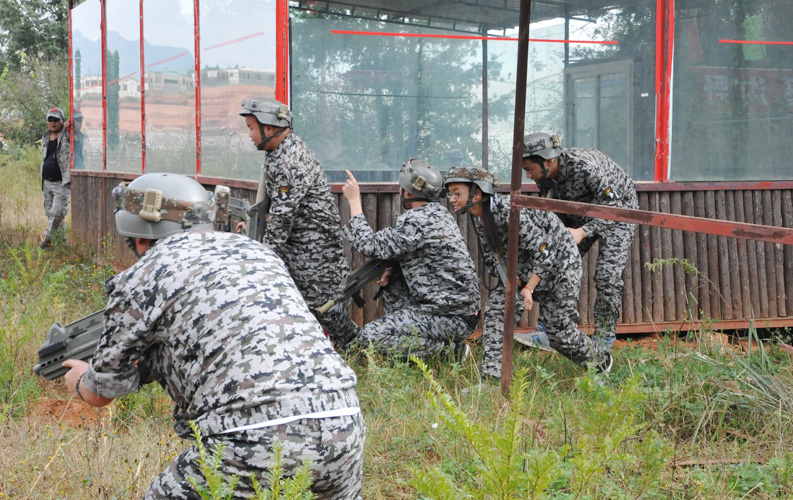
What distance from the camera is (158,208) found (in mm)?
2750

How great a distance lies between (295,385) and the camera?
241cm

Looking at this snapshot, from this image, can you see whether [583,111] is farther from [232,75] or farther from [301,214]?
[232,75]

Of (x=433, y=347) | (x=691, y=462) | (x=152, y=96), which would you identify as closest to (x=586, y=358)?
(x=433, y=347)

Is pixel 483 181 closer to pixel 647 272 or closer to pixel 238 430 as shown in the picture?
pixel 647 272

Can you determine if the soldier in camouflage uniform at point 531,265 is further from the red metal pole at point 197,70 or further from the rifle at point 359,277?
the red metal pole at point 197,70

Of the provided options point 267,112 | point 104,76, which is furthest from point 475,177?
point 104,76

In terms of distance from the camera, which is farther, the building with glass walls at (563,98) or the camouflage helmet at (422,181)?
the building with glass walls at (563,98)

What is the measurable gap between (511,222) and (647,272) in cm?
318

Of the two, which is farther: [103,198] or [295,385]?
[103,198]

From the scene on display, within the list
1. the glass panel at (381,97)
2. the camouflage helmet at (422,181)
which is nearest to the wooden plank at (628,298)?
the glass panel at (381,97)

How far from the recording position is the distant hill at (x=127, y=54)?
8.76 metres

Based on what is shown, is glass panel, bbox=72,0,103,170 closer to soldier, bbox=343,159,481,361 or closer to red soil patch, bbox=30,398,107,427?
soldier, bbox=343,159,481,361

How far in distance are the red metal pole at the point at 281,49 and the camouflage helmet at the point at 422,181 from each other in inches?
52.8

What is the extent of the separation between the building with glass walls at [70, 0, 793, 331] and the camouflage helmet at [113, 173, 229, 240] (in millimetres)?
3981
